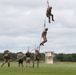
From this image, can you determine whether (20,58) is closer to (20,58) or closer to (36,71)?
(20,58)

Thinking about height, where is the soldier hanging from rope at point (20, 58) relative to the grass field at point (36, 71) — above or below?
above

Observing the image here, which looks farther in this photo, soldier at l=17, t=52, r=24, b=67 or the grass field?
soldier at l=17, t=52, r=24, b=67

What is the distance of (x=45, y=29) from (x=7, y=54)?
21.2 meters

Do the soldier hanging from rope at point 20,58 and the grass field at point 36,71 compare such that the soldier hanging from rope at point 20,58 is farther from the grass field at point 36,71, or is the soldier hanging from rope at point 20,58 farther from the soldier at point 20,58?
the grass field at point 36,71

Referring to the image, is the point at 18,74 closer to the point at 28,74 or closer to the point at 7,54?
the point at 28,74

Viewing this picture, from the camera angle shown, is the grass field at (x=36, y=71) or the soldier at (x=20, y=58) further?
the soldier at (x=20, y=58)

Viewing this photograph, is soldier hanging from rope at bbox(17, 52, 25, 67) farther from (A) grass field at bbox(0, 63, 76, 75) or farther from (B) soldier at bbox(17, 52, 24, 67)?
(A) grass field at bbox(0, 63, 76, 75)

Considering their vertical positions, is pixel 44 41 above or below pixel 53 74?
above

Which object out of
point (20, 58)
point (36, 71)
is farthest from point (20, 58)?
point (36, 71)

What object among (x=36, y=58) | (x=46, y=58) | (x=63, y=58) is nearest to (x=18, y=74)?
(x=36, y=58)

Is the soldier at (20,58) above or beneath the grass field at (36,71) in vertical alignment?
above

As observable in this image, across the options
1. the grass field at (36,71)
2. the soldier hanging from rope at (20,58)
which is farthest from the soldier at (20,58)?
the grass field at (36,71)

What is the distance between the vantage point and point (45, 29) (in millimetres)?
46250

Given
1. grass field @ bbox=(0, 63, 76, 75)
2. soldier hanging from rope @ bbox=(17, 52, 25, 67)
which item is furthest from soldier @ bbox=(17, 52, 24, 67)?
grass field @ bbox=(0, 63, 76, 75)
